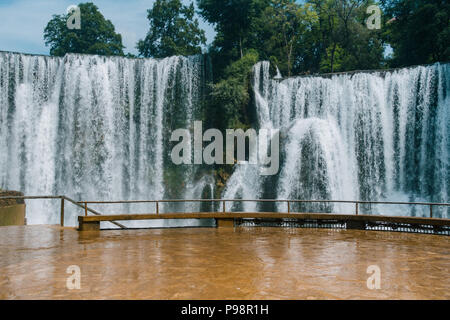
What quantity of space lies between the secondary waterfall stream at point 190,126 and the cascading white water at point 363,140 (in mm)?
67

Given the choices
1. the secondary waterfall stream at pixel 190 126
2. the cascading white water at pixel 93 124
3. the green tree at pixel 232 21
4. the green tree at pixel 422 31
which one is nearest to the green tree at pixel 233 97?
the secondary waterfall stream at pixel 190 126

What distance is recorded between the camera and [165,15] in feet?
181

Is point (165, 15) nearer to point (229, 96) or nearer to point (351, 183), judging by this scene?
point (229, 96)

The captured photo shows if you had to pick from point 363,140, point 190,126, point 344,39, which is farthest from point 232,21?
point 363,140

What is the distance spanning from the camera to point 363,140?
29703 mm

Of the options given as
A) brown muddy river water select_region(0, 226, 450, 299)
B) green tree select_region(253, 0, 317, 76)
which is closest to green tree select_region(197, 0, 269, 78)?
green tree select_region(253, 0, 317, 76)

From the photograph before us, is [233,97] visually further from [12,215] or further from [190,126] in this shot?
[12,215]

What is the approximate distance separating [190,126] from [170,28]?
2522cm

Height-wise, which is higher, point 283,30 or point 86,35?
point 86,35

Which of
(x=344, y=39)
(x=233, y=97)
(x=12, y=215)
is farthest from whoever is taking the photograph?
(x=344, y=39)

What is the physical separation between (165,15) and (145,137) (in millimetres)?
27210

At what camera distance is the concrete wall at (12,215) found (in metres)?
17.8

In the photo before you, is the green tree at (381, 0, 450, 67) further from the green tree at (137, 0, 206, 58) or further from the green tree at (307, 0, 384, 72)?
the green tree at (137, 0, 206, 58)
